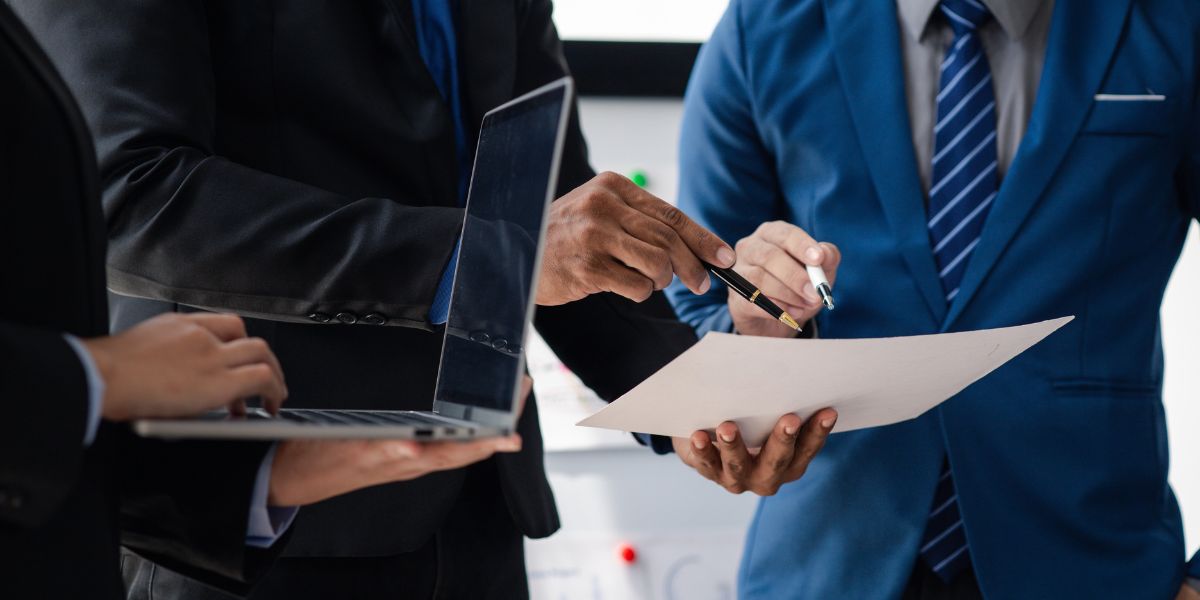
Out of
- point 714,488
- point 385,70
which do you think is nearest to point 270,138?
point 385,70

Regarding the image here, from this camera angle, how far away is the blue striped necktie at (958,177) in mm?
1094

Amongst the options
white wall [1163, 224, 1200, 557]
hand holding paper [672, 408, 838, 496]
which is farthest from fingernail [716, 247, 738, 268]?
white wall [1163, 224, 1200, 557]

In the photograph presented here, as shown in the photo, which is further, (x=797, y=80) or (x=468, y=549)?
(x=797, y=80)

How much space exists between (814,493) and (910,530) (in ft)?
0.36

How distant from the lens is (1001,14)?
3.65ft

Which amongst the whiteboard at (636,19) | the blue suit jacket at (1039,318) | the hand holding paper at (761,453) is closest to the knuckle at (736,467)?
the hand holding paper at (761,453)

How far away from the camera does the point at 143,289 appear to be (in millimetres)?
790

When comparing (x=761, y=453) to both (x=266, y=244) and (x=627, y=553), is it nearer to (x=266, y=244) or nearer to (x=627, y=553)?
(x=266, y=244)

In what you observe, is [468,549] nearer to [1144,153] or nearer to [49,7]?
[49,7]

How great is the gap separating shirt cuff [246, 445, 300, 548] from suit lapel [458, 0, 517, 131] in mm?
439

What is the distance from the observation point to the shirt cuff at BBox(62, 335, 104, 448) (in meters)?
0.47

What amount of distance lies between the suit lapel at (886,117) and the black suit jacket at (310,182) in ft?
1.00

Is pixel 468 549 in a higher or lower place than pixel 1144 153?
lower

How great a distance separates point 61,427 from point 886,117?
3.00 ft
